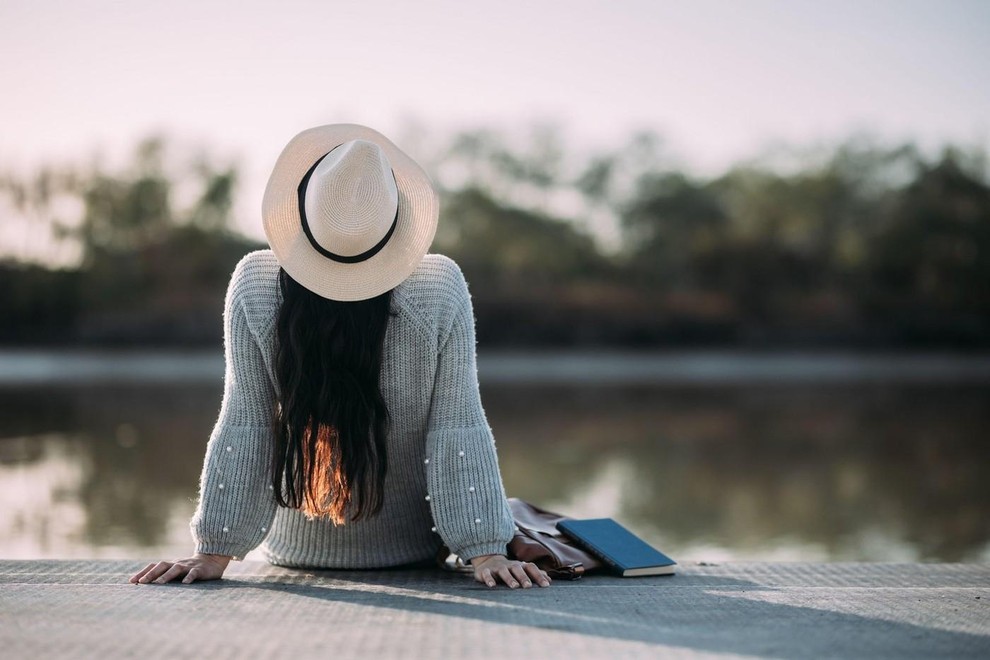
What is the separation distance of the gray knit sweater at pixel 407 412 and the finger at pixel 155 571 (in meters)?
0.06

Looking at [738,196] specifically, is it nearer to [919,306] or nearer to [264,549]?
[919,306]

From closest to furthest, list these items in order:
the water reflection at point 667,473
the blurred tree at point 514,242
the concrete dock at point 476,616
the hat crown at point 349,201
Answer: the concrete dock at point 476,616
the hat crown at point 349,201
the water reflection at point 667,473
the blurred tree at point 514,242

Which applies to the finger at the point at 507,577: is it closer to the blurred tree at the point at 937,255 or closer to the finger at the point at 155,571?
the finger at the point at 155,571

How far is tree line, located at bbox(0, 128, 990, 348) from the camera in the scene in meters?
22.9

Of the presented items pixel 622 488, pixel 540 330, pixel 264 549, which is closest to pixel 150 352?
pixel 540 330

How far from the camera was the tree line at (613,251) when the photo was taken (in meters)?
22.9

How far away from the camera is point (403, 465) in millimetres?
2061

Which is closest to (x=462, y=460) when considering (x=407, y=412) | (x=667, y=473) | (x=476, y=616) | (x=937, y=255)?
(x=407, y=412)

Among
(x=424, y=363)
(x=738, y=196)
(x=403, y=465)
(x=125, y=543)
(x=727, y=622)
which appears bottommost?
(x=125, y=543)

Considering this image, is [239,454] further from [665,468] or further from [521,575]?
[665,468]

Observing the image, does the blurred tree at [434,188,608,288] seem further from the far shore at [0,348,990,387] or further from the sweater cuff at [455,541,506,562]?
the sweater cuff at [455,541,506,562]

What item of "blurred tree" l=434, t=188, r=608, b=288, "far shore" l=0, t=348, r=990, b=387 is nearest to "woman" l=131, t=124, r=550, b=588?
"far shore" l=0, t=348, r=990, b=387

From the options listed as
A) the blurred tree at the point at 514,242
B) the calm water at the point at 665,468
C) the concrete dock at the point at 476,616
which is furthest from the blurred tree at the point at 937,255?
the concrete dock at the point at 476,616

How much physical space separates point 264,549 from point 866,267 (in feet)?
80.6
